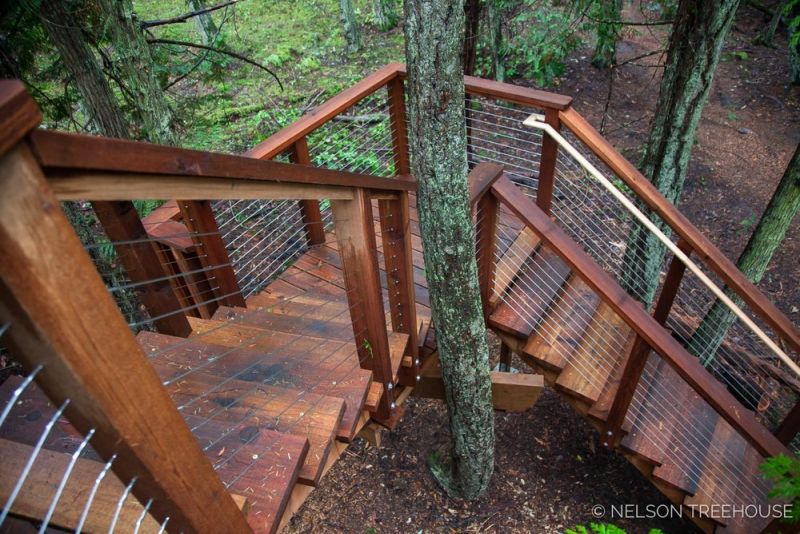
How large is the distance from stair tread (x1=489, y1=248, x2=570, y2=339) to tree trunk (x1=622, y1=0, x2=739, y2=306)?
1112mm

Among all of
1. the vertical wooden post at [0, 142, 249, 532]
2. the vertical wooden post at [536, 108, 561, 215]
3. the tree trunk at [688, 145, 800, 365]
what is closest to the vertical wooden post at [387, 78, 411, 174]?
the vertical wooden post at [536, 108, 561, 215]

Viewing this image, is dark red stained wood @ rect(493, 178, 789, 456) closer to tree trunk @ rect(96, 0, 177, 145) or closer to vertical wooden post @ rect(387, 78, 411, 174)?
vertical wooden post @ rect(387, 78, 411, 174)

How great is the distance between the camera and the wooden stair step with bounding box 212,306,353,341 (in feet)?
10.2

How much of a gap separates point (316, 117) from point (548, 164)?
178cm

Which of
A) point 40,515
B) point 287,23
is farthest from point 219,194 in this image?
point 287,23

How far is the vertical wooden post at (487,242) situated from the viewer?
3.38 m

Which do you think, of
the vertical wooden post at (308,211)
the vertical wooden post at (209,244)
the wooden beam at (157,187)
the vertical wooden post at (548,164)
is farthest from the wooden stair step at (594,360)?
the wooden beam at (157,187)

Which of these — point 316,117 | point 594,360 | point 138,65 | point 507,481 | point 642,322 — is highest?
point 138,65

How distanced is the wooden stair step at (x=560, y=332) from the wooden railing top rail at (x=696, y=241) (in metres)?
0.93

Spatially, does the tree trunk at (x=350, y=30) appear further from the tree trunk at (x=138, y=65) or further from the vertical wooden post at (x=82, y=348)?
the vertical wooden post at (x=82, y=348)

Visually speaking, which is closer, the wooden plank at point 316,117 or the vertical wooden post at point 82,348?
the vertical wooden post at point 82,348

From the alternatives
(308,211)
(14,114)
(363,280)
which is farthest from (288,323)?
(14,114)

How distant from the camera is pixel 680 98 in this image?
4.13m

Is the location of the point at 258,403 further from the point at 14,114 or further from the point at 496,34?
the point at 496,34
